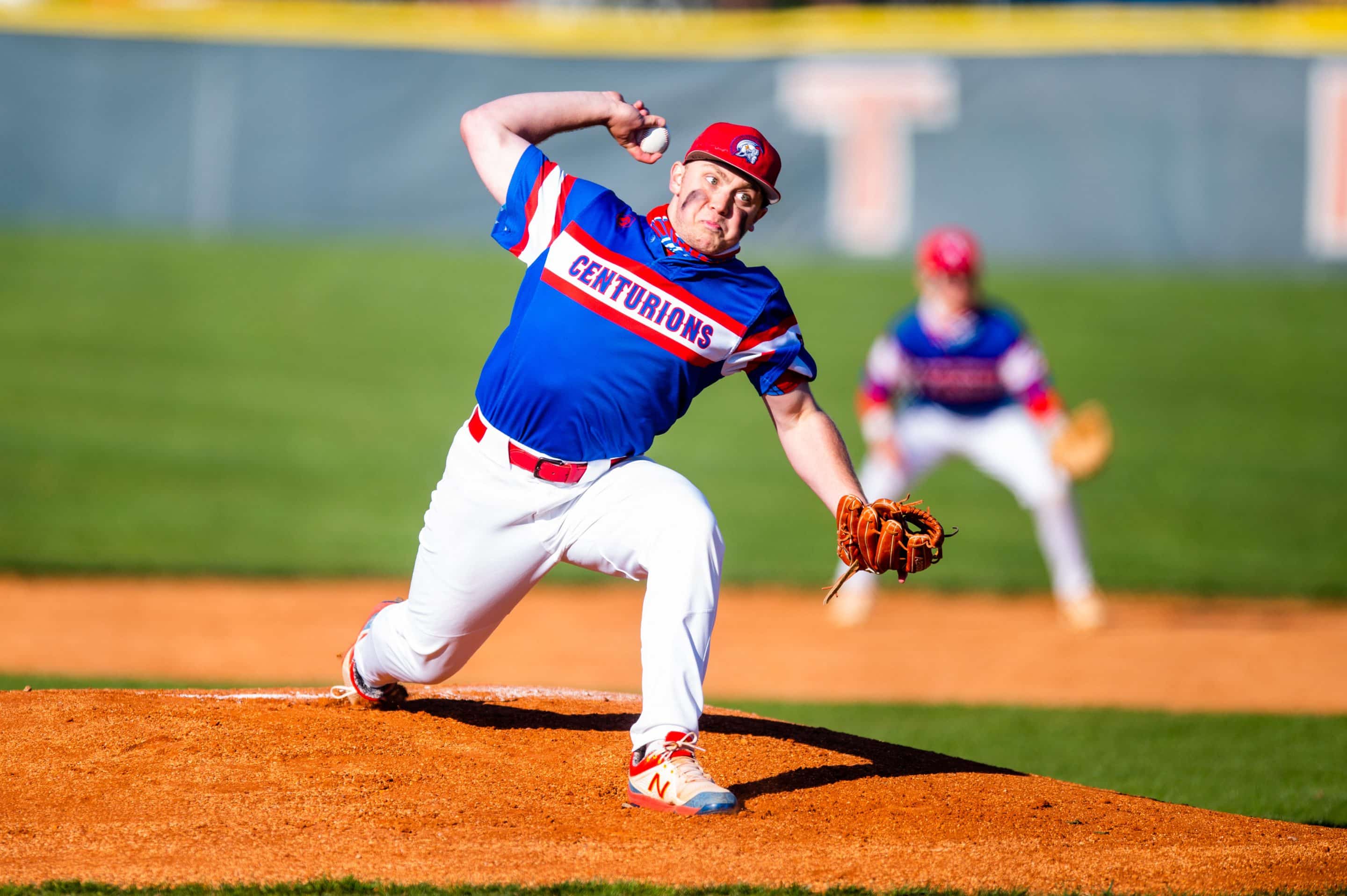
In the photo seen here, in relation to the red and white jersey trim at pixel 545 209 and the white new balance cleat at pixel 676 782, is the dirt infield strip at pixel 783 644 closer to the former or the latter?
the white new balance cleat at pixel 676 782

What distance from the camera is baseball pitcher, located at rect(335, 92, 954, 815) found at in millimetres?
3664

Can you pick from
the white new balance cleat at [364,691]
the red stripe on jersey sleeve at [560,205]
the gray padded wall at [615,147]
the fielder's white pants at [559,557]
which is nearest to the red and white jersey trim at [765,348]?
the fielder's white pants at [559,557]

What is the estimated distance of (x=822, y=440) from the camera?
388 cm

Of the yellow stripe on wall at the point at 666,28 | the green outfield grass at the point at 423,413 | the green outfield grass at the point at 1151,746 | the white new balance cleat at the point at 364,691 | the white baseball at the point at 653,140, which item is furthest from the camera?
the yellow stripe on wall at the point at 666,28

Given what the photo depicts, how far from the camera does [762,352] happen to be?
3.84 m

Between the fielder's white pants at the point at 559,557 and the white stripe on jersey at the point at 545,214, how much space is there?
1.78 feet

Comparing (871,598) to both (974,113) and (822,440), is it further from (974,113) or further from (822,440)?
(974,113)

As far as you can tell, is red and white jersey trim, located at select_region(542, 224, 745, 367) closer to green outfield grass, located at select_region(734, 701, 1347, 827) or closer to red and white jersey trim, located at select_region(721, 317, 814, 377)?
red and white jersey trim, located at select_region(721, 317, 814, 377)

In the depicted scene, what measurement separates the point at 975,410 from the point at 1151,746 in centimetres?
307

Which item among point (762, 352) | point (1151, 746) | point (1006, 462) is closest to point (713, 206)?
point (762, 352)

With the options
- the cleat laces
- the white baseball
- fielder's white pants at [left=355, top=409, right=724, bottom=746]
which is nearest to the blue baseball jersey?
the white baseball

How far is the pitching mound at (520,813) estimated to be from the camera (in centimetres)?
330

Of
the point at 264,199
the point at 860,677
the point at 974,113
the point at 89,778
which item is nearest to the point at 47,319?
the point at 264,199

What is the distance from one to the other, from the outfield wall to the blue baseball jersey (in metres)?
8.38
